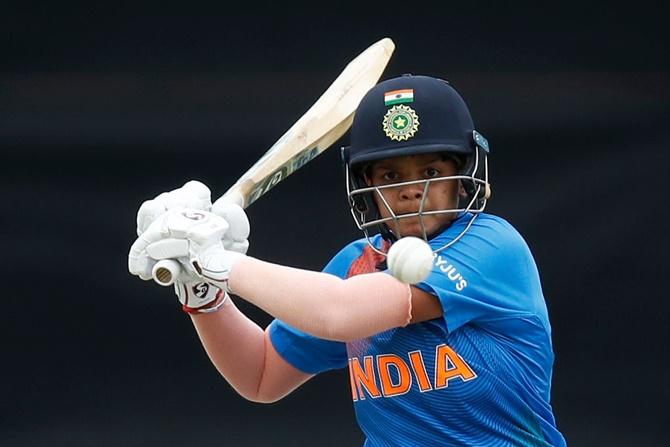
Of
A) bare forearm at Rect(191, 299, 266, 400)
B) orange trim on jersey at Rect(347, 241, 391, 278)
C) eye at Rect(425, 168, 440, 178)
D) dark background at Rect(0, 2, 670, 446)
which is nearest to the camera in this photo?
eye at Rect(425, 168, 440, 178)

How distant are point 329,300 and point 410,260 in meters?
0.27

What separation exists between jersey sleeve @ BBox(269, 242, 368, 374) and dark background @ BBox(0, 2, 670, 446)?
92 cm

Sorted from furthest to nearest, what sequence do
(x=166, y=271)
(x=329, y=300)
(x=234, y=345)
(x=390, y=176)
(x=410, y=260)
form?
(x=234, y=345)
(x=390, y=176)
(x=166, y=271)
(x=329, y=300)
(x=410, y=260)

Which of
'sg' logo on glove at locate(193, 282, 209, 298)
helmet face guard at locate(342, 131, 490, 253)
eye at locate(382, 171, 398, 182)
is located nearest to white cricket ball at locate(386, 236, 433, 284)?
helmet face guard at locate(342, 131, 490, 253)

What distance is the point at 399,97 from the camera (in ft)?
8.88

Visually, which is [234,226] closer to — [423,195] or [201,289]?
[201,289]

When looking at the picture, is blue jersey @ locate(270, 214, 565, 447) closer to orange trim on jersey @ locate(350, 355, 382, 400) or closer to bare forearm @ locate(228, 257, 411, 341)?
orange trim on jersey @ locate(350, 355, 382, 400)

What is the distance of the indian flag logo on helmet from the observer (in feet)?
8.86

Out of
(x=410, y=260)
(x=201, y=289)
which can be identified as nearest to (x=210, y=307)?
(x=201, y=289)

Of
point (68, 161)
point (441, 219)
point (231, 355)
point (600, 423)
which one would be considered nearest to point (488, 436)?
point (441, 219)

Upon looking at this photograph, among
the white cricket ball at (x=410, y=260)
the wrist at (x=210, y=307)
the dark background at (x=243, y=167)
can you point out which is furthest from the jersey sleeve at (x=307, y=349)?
the dark background at (x=243, y=167)

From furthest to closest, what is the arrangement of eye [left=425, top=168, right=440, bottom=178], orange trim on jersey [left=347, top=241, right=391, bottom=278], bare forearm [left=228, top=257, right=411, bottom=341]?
orange trim on jersey [left=347, top=241, right=391, bottom=278] → eye [left=425, top=168, right=440, bottom=178] → bare forearm [left=228, top=257, right=411, bottom=341]

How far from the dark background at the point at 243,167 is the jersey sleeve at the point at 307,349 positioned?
3.02ft

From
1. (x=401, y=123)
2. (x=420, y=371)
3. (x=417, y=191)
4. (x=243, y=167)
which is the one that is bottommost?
(x=420, y=371)
